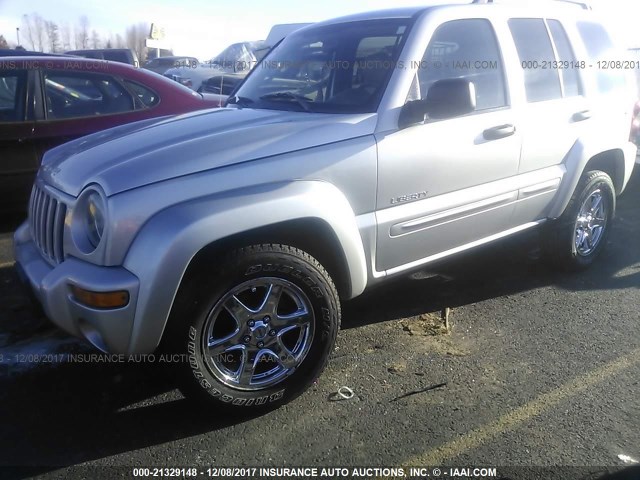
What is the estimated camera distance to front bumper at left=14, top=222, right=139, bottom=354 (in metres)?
2.45

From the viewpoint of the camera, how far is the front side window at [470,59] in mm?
3502

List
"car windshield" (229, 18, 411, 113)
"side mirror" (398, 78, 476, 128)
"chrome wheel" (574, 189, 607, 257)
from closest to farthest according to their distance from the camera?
"side mirror" (398, 78, 476, 128), "car windshield" (229, 18, 411, 113), "chrome wheel" (574, 189, 607, 257)

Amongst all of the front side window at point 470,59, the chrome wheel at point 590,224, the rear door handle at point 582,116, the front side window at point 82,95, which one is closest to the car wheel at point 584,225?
the chrome wheel at point 590,224

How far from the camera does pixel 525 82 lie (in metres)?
3.90

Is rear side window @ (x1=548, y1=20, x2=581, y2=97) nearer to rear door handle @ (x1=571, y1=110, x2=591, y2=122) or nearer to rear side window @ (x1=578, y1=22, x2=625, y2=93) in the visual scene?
rear door handle @ (x1=571, y1=110, x2=591, y2=122)

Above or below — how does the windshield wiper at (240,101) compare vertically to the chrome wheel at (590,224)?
above

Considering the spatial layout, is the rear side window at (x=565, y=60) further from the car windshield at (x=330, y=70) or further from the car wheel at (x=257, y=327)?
the car wheel at (x=257, y=327)

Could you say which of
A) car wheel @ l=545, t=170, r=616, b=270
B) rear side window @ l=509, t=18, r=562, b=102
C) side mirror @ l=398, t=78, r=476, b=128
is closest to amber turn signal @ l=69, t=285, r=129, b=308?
side mirror @ l=398, t=78, r=476, b=128

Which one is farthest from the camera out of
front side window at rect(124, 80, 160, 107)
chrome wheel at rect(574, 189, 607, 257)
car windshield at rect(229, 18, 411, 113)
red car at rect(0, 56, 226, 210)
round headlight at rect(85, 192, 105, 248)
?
front side window at rect(124, 80, 160, 107)

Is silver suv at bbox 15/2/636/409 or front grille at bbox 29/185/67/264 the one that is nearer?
silver suv at bbox 15/2/636/409

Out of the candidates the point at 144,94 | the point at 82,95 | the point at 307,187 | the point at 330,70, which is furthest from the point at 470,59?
the point at 82,95

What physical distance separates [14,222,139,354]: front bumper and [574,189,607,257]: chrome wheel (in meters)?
3.49

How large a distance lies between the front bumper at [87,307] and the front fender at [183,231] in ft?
0.12

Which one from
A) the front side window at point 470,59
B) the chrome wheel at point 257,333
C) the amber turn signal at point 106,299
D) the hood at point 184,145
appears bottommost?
the chrome wheel at point 257,333
